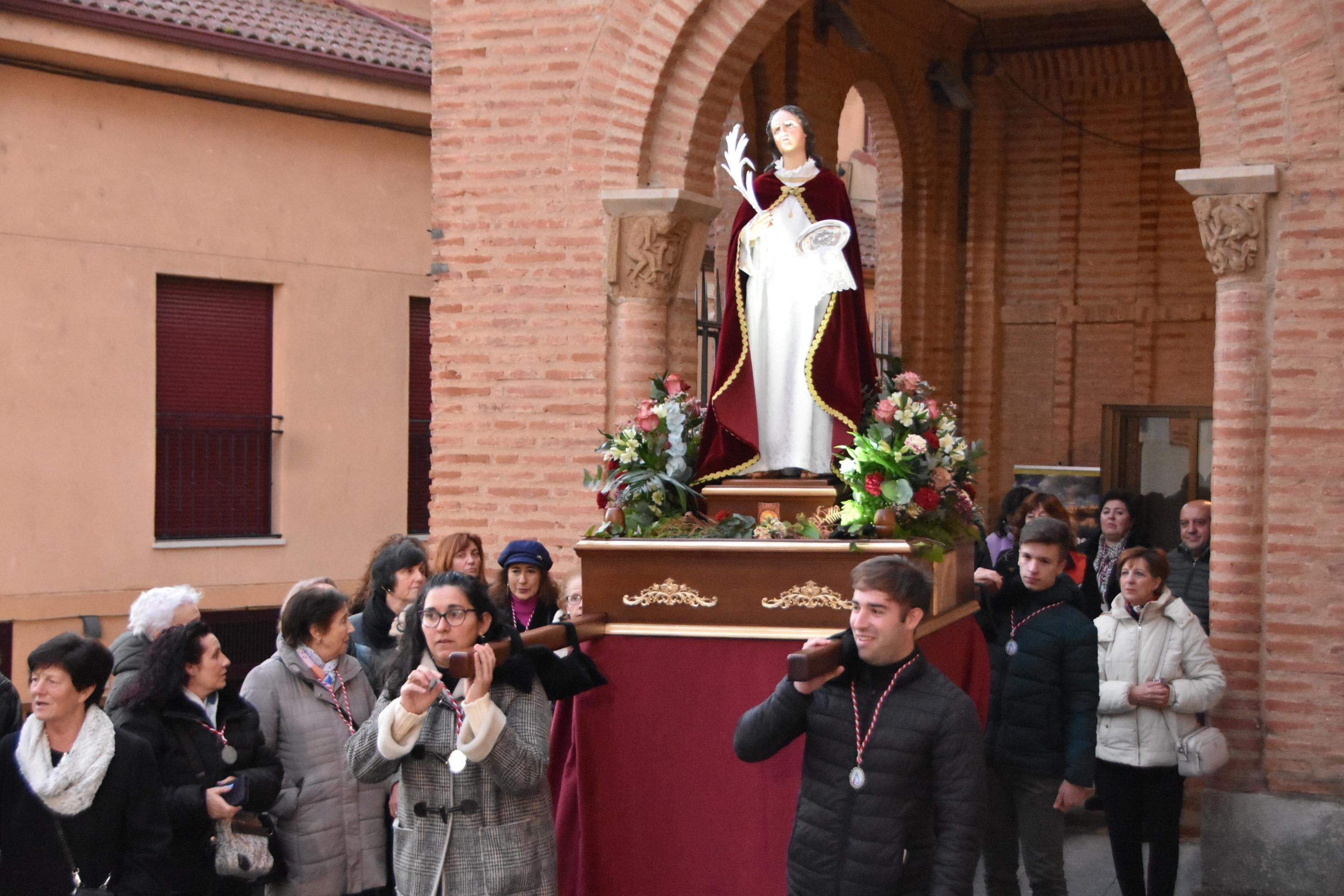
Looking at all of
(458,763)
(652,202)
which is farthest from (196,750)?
(652,202)

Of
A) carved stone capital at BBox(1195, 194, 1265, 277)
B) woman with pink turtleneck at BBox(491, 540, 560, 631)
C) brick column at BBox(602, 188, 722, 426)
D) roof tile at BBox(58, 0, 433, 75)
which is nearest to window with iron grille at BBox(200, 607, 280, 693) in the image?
roof tile at BBox(58, 0, 433, 75)

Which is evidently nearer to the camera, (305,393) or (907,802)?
(907,802)

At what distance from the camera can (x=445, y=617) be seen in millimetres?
4562

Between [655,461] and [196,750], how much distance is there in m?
2.25

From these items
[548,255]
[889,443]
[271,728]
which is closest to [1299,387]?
[889,443]

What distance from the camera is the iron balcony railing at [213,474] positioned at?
13.2 metres

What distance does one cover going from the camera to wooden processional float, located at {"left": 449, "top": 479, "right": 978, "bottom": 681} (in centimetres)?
554

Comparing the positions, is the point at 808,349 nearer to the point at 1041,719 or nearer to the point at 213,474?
the point at 1041,719

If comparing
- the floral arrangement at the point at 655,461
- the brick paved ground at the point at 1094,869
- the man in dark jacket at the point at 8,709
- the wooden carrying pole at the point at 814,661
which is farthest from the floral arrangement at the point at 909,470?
the man in dark jacket at the point at 8,709

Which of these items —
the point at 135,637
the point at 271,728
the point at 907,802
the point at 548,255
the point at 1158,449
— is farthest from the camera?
the point at 1158,449

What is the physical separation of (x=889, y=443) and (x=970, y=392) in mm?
7644

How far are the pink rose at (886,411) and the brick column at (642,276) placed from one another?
2.86 meters

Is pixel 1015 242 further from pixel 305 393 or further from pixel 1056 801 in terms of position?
pixel 1056 801

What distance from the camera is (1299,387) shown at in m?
7.23
